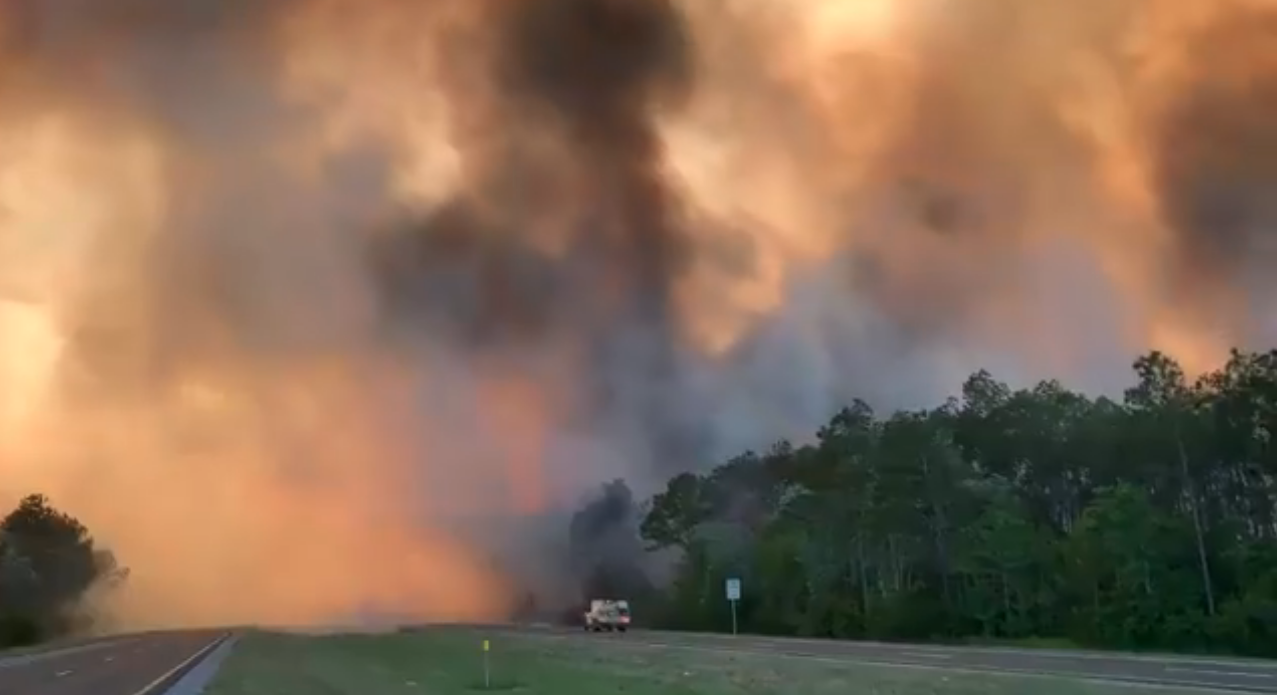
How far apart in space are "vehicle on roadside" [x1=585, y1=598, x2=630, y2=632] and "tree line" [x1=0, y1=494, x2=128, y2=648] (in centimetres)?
7890

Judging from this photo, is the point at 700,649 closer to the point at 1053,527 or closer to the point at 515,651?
the point at 515,651

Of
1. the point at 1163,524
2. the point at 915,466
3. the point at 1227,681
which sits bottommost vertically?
the point at 1227,681

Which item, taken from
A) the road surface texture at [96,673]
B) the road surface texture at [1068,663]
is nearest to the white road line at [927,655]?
the road surface texture at [1068,663]

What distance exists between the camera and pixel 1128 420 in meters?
88.1

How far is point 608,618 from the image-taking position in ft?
298

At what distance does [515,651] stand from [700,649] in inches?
355

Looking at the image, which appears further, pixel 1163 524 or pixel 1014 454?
pixel 1014 454

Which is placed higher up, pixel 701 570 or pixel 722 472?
pixel 722 472

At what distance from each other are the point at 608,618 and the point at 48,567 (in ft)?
371

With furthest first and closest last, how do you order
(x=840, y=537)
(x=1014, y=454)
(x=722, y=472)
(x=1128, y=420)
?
(x=722, y=472) < (x=1014, y=454) < (x=840, y=537) < (x=1128, y=420)

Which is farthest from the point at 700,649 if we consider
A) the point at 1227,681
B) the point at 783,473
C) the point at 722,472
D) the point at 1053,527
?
the point at 722,472

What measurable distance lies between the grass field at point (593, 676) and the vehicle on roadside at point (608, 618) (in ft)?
96.0

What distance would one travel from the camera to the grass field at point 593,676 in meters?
32.2

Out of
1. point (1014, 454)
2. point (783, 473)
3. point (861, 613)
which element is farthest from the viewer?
point (783, 473)
